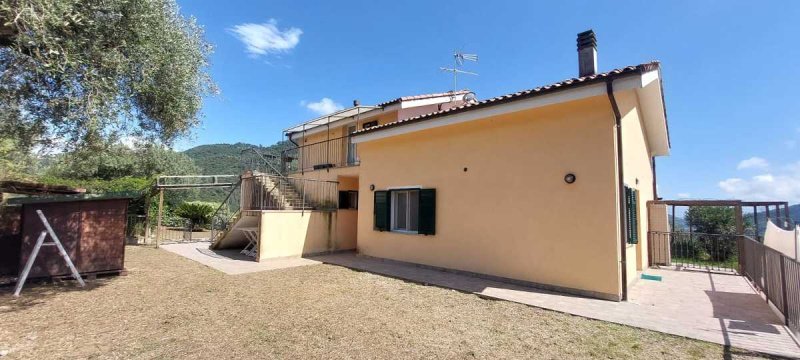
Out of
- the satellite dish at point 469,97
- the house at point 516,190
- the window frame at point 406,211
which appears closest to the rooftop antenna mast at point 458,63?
the satellite dish at point 469,97

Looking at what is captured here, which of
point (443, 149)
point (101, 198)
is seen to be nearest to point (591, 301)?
point (443, 149)

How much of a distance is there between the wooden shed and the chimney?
1218 centimetres

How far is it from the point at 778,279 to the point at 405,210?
26.4ft

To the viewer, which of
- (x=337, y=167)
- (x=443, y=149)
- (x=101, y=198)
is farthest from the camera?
(x=337, y=167)

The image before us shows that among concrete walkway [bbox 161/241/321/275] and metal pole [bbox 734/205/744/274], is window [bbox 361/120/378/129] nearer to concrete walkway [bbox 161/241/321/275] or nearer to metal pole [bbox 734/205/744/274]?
concrete walkway [bbox 161/241/321/275]

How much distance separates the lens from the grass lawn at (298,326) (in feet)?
14.1

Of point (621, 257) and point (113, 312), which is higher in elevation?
point (621, 257)

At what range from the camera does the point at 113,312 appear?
19.1 ft

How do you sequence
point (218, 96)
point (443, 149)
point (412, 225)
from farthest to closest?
point (412, 225), point (443, 149), point (218, 96)

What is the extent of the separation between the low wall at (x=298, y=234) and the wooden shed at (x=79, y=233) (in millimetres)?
3524

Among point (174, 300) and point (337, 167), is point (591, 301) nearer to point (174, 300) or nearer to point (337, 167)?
point (174, 300)

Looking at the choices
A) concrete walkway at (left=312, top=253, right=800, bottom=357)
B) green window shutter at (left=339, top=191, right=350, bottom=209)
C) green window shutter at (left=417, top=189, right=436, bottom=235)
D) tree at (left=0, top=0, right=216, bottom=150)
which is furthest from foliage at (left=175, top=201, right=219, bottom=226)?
green window shutter at (left=417, top=189, right=436, bottom=235)

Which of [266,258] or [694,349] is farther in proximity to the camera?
[266,258]

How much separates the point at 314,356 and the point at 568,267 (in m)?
5.42
